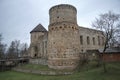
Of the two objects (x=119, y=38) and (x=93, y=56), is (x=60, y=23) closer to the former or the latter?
(x=93, y=56)

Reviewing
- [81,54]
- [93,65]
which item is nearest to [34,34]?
[81,54]

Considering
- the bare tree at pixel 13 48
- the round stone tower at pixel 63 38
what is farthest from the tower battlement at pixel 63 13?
the bare tree at pixel 13 48

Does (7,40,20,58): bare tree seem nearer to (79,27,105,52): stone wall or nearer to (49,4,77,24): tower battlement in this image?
(79,27,105,52): stone wall

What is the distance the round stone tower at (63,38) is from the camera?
2120 cm

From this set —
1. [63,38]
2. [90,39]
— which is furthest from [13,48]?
[63,38]

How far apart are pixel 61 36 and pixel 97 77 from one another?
9660 millimetres

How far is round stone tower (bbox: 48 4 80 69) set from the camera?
21.2 meters

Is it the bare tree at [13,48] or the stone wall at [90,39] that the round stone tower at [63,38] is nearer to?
the stone wall at [90,39]

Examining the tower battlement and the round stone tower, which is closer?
the round stone tower

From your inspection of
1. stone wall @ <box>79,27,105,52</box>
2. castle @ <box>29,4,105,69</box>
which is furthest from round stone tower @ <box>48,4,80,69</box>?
stone wall @ <box>79,27,105,52</box>

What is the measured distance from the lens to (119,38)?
18.4 meters

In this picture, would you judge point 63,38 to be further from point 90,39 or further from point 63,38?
point 90,39

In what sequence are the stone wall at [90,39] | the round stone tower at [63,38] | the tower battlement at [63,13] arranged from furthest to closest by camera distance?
the stone wall at [90,39], the tower battlement at [63,13], the round stone tower at [63,38]

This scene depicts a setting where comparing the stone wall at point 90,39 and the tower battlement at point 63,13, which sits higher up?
the tower battlement at point 63,13
